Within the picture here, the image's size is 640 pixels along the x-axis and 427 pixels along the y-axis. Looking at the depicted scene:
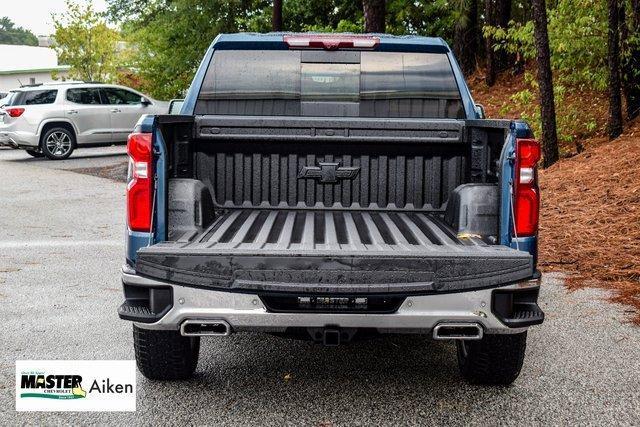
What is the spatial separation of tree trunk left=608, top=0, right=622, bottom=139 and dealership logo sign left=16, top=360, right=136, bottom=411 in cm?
1118

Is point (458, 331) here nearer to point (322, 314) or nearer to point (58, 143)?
point (322, 314)

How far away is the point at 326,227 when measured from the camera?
4.64 m

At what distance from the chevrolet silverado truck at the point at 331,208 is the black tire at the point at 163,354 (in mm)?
10

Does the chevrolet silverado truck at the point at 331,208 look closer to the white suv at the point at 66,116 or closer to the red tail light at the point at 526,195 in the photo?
the red tail light at the point at 526,195

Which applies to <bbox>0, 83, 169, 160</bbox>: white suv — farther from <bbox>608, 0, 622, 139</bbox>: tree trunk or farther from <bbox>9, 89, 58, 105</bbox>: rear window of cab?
<bbox>608, 0, 622, 139</bbox>: tree trunk

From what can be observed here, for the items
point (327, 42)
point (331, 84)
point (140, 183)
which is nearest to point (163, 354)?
point (140, 183)

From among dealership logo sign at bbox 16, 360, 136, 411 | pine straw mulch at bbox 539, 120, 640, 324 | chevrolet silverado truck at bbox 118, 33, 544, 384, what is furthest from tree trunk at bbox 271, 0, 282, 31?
dealership logo sign at bbox 16, 360, 136, 411

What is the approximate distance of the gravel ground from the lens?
410cm

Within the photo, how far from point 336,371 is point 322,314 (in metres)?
1.10

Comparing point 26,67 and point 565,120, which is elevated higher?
point 26,67

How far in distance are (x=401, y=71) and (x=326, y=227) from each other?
4.66 ft

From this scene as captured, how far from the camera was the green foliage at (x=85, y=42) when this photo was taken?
42469 millimetres

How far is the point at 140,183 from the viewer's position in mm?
4078

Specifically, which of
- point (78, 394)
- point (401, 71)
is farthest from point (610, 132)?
point (78, 394)
